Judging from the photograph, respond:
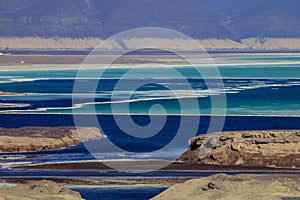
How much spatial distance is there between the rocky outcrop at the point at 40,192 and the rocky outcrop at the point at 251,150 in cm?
865

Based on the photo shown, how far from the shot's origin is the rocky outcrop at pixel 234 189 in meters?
22.9

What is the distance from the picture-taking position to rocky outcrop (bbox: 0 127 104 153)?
122 ft

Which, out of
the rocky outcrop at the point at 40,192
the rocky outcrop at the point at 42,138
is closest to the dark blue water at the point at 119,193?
the rocky outcrop at the point at 40,192

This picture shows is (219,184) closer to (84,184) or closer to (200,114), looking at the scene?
(84,184)

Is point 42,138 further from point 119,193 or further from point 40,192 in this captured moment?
point 40,192

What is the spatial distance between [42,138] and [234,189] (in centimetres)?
1642

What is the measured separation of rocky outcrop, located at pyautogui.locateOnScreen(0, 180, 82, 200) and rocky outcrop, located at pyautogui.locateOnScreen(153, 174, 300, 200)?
213 centimetres

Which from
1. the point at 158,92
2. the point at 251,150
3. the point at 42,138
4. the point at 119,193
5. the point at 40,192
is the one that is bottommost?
the point at 119,193

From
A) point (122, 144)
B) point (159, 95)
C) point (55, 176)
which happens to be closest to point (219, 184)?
point (55, 176)

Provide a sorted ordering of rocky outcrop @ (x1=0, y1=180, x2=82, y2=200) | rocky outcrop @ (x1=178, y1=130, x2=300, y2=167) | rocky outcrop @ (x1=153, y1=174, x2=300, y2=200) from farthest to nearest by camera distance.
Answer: rocky outcrop @ (x1=178, y1=130, x2=300, y2=167) < rocky outcrop @ (x1=0, y1=180, x2=82, y2=200) < rocky outcrop @ (x1=153, y1=174, x2=300, y2=200)

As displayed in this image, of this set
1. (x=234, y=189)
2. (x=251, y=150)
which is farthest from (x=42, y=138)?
(x=234, y=189)

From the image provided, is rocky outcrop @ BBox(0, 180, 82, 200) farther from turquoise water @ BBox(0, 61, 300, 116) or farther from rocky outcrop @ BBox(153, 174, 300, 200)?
turquoise water @ BBox(0, 61, 300, 116)

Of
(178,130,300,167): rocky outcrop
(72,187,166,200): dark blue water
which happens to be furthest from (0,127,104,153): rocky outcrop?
(72,187,166,200): dark blue water

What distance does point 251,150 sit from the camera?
109ft
